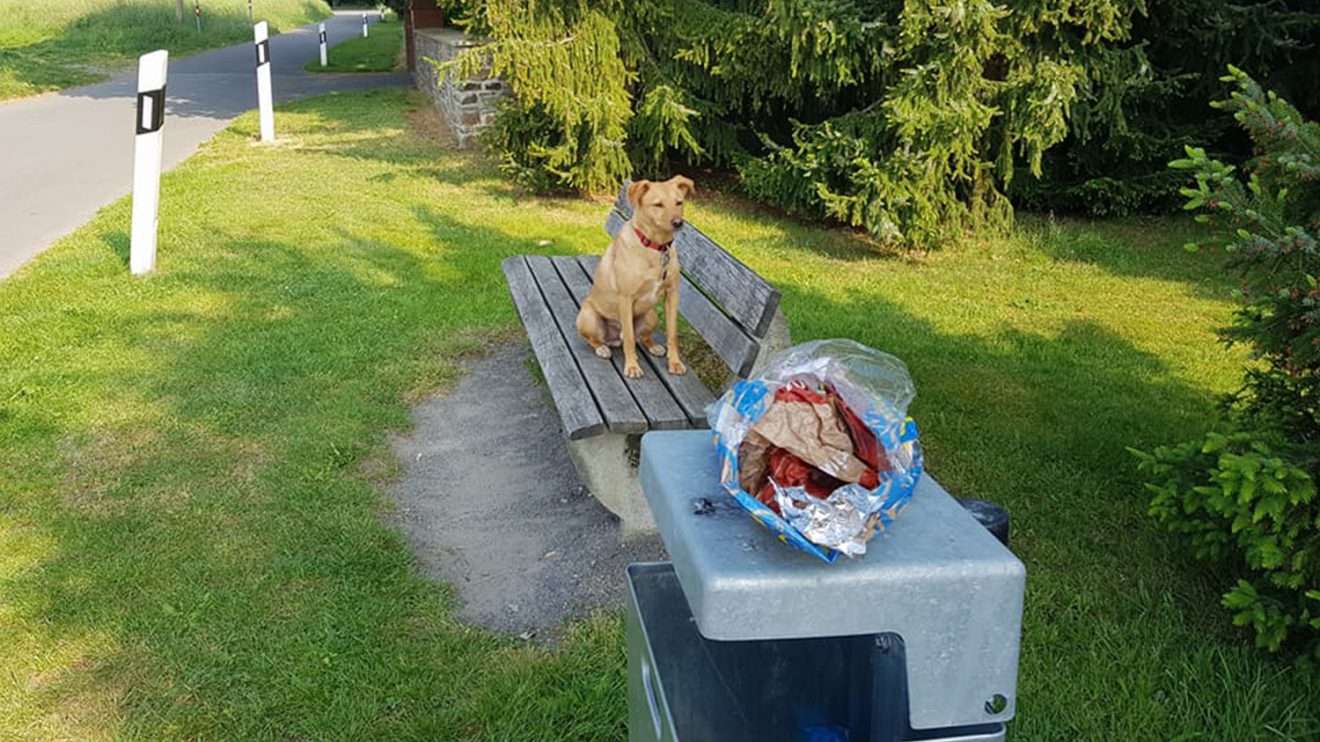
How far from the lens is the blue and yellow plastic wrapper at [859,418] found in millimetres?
1511

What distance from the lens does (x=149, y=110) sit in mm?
7180

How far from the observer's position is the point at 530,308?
525 centimetres

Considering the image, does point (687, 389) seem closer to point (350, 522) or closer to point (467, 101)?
point (350, 522)

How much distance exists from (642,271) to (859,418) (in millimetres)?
2617

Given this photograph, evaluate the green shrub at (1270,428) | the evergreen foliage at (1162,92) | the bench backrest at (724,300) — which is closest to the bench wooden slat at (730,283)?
the bench backrest at (724,300)

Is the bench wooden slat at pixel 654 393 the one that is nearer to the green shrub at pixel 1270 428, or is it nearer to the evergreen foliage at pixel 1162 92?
the green shrub at pixel 1270 428

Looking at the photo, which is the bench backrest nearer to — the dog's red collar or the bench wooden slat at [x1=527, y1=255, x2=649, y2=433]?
the dog's red collar

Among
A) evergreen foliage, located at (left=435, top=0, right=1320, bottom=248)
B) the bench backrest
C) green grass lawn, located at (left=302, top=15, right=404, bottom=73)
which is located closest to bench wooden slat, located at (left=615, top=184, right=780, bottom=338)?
the bench backrest

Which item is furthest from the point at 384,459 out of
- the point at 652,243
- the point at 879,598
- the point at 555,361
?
the point at 879,598

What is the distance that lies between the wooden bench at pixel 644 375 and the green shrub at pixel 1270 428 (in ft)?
4.42

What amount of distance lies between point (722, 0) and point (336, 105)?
9.55 metres

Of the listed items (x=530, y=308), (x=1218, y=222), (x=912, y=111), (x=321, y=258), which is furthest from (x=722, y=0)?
(x=1218, y=222)

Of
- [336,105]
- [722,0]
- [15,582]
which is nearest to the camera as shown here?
[15,582]

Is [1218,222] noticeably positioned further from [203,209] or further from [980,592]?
A: [203,209]
